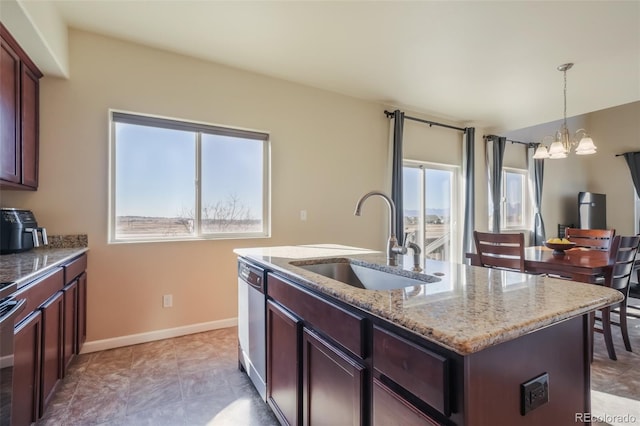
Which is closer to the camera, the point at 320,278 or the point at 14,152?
the point at 320,278

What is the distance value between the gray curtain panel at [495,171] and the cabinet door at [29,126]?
220 inches

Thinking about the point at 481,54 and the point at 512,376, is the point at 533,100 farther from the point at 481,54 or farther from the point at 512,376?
the point at 512,376

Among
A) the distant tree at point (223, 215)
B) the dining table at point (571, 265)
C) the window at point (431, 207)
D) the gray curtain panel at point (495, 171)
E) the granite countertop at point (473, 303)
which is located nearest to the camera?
the granite countertop at point (473, 303)

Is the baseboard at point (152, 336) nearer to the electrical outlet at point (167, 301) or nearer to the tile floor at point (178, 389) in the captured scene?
the tile floor at point (178, 389)

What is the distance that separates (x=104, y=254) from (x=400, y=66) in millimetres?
3233

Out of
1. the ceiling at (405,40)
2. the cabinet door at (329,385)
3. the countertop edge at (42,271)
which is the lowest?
the cabinet door at (329,385)

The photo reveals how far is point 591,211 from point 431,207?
3638 mm

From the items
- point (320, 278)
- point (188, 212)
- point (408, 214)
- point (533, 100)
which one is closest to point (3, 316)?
point (320, 278)

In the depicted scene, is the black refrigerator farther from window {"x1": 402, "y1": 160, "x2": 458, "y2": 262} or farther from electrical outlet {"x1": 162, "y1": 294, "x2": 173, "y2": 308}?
electrical outlet {"x1": 162, "y1": 294, "x2": 173, "y2": 308}

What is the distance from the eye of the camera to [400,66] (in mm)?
3180

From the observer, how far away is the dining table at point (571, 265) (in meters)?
2.34

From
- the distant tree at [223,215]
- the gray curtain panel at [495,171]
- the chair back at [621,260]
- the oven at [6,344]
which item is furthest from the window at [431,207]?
the oven at [6,344]

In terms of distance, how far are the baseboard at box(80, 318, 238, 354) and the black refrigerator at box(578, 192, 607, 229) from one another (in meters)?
6.54

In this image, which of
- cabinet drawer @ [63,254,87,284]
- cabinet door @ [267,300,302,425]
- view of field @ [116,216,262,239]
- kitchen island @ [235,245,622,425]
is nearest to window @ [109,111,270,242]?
view of field @ [116,216,262,239]
